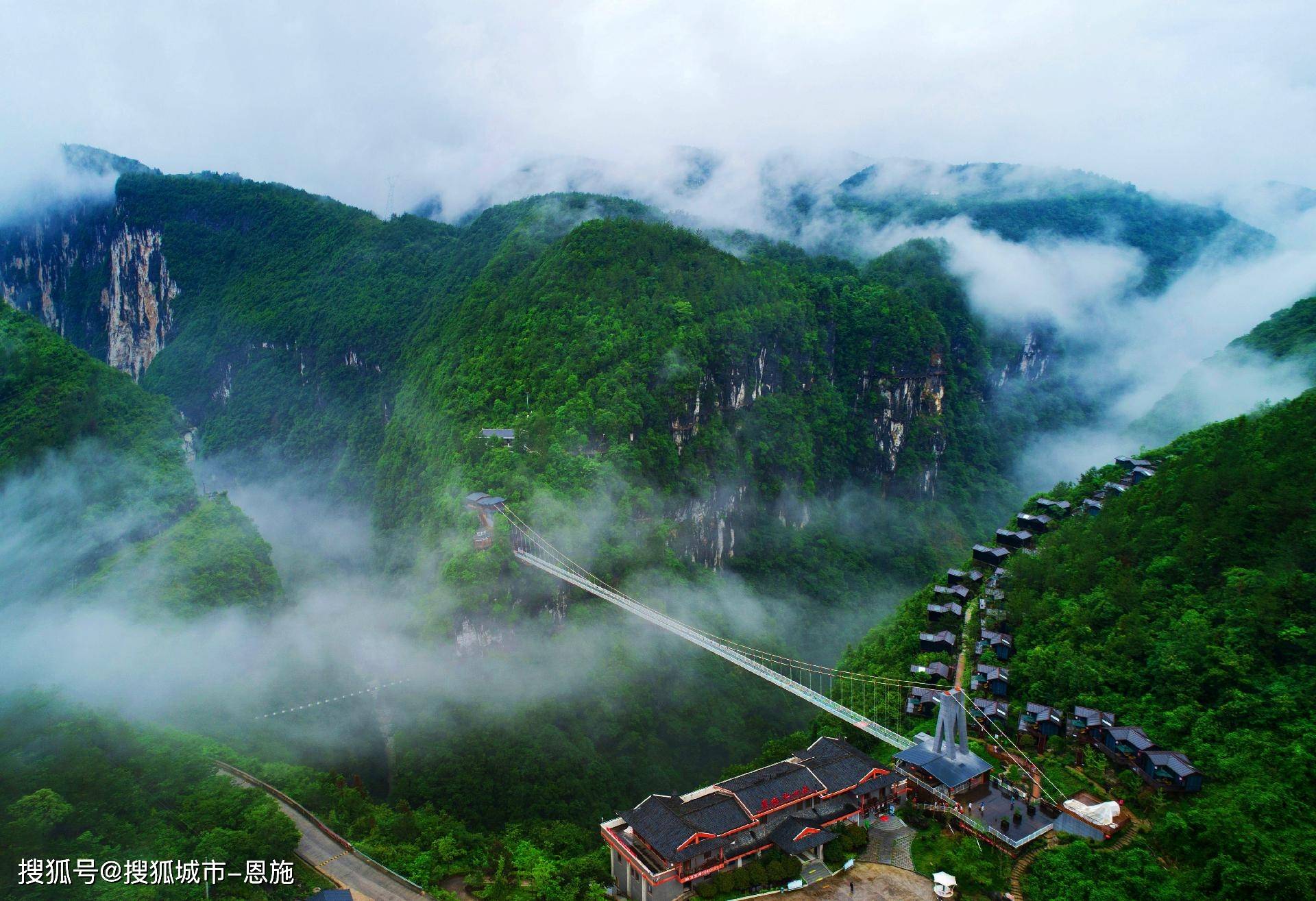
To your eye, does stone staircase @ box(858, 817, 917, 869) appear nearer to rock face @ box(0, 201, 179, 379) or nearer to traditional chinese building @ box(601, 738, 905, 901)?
traditional chinese building @ box(601, 738, 905, 901)

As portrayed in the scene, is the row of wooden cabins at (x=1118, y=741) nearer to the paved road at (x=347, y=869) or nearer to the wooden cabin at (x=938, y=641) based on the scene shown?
the wooden cabin at (x=938, y=641)

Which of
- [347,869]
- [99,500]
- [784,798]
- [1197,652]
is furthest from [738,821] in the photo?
[99,500]

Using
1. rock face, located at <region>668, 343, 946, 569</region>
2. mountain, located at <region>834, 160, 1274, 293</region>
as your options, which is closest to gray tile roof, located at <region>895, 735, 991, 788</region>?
rock face, located at <region>668, 343, 946, 569</region>

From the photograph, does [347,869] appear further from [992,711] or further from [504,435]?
[504,435]

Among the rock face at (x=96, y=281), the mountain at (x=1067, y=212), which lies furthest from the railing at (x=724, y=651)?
the mountain at (x=1067, y=212)

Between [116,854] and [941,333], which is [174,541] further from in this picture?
[941,333]

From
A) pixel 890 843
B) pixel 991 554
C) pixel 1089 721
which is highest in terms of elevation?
pixel 991 554
